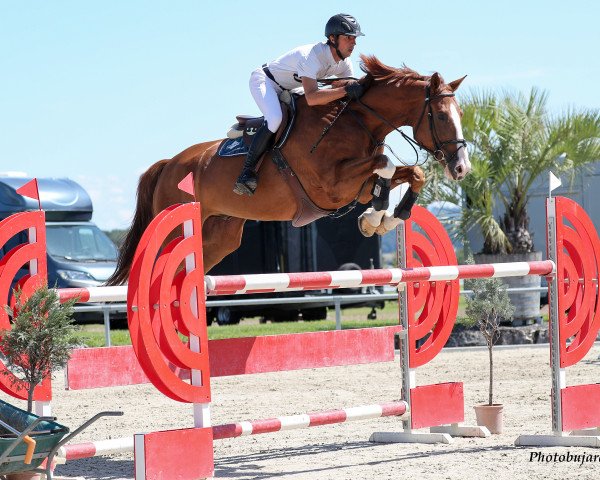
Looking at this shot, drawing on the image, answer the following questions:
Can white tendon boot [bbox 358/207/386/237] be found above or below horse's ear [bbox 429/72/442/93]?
below

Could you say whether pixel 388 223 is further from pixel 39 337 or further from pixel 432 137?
pixel 39 337

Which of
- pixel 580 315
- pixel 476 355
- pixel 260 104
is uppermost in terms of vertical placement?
pixel 260 104

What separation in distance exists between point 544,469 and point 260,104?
2.55 meters

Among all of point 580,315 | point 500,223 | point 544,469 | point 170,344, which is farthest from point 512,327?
point 170,344

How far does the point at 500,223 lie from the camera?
13.8 m

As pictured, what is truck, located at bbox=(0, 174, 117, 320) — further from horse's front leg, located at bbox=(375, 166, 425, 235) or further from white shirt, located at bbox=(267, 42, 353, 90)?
horse's front leg, located at bbox=(375, 166, 425, 235)

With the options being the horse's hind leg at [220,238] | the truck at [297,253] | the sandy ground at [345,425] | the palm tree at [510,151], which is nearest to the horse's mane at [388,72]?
the horse's hind leg at [220,238]

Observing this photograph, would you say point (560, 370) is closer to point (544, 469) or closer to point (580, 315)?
point (580, 315)

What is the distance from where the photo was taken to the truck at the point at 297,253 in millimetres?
15773

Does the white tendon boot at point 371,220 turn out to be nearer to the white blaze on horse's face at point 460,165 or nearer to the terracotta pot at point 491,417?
the white blaze on horse's face at point 460,165

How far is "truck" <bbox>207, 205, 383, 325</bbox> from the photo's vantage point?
15.8 metres

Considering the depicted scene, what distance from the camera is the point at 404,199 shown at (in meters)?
5.66

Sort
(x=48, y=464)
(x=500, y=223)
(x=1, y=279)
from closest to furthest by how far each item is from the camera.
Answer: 1. (x=48, y=464)
2. (x=1, y=279)
3. (x=500, y=223)

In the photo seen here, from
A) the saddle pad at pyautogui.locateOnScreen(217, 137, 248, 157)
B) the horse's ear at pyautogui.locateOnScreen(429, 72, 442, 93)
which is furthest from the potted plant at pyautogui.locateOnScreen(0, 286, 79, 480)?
the horse's ear at pyautogui.locateOnScreen(429, 72, 442, 93)
